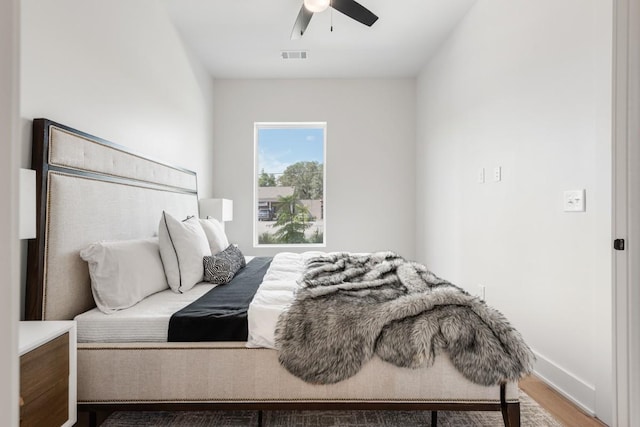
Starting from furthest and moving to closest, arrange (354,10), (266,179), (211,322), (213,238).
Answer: (266,179)
(213,238)
(354,10)
(211,322)

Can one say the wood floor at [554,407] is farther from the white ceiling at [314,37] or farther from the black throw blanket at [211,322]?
the white ceiling at [314,37]

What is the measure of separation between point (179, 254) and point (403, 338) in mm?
1408

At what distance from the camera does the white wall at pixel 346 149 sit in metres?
4.59

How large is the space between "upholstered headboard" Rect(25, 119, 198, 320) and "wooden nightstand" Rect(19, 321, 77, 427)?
0.26 m

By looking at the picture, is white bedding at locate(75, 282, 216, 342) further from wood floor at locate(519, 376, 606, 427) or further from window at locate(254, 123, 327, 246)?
window at locate(254, 123, 327, 246)

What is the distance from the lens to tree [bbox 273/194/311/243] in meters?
4.77

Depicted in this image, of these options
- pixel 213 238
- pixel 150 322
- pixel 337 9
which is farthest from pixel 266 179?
pixel 150 322

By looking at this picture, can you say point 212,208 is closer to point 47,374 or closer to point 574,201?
point 47,374

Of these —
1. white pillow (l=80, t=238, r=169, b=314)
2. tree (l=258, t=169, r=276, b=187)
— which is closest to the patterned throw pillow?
white pillow (l=80, t=238, r=169, b=314)

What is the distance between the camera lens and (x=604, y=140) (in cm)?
170

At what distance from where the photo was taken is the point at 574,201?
74.9 inches

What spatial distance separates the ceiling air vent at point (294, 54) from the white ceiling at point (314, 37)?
0.19 ft

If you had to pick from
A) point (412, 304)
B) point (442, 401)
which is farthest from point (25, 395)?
point (442, 401)

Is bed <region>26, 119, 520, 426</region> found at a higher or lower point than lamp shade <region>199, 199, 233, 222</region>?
lower
